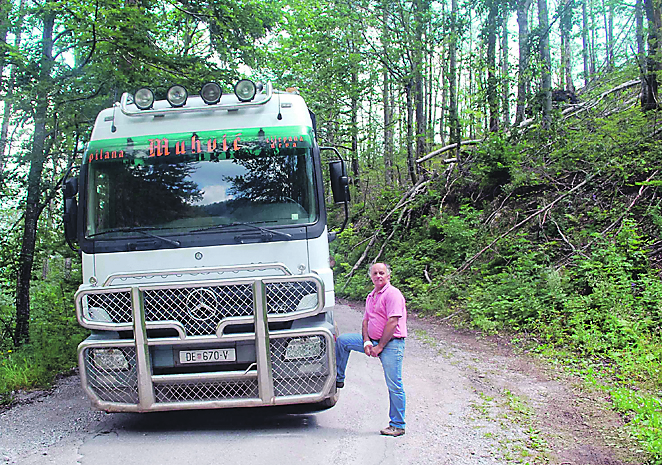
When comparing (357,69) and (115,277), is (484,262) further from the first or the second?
(357,69)

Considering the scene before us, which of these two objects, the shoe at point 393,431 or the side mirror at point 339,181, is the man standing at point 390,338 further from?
the side mirror at point 339,181

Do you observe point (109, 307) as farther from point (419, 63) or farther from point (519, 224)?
point (419, 63)

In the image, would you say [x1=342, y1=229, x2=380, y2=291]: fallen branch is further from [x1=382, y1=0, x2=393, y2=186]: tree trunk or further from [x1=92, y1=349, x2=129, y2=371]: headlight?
[x1=92, y1=349, x2=129, y2=371]: headlight

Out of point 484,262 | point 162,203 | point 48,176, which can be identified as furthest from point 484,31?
point 162,203

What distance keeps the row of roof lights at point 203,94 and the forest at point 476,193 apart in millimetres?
3952

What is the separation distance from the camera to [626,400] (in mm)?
5230

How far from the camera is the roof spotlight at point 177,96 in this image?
564cm

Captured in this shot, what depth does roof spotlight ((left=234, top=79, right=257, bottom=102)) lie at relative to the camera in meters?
5.65

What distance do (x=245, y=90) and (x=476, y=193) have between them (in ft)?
34.2

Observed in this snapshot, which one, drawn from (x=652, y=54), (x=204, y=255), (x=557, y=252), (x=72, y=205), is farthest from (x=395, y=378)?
(x=652, y=54)

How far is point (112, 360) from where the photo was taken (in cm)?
496

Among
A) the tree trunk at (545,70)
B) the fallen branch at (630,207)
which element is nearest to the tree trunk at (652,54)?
the tree trunk at (545,70)

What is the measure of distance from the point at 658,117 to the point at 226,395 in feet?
37.1

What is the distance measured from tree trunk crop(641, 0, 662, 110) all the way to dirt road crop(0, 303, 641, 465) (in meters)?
8.73
